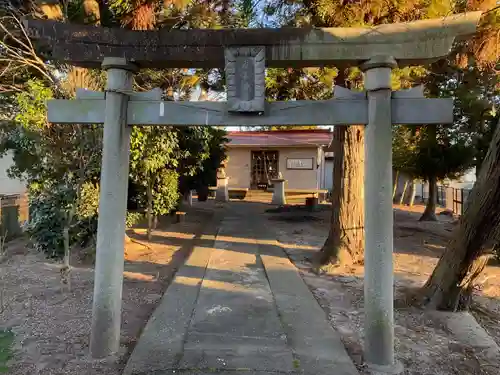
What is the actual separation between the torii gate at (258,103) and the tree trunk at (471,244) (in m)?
1.68

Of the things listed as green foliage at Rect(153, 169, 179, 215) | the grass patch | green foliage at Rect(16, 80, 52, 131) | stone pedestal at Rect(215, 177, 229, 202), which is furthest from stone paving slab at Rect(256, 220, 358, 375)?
stone pedestal at Rect(215, 177, 229, 202)

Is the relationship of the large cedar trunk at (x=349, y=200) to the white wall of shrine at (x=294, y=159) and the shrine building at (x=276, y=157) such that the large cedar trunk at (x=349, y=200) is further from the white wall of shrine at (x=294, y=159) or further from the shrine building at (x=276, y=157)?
the white wall of shrine at (x=294, y=159)

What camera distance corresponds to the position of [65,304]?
554 cm

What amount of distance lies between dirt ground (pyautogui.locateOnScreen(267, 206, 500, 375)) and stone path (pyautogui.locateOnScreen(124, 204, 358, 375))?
27 centimetres

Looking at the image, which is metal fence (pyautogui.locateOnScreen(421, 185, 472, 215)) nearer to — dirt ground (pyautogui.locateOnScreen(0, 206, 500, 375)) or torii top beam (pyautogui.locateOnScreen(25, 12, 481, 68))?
dirt ground (pyautogui.locateOnScreen(0, 206, 500, 375))

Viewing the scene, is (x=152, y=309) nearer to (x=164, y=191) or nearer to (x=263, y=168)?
(x=164, y=191)

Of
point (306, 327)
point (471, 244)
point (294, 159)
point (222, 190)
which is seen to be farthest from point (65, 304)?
point (294, 159)

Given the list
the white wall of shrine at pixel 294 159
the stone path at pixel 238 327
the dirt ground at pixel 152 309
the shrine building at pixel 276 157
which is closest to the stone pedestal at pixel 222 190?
the shrine building at pixel 276 157

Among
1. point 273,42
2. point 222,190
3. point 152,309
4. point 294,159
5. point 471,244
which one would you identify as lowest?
point 152,309

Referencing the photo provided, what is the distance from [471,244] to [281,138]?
1908cm

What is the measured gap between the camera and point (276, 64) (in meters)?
4.16

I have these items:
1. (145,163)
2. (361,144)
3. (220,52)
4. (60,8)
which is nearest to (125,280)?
(145,163)

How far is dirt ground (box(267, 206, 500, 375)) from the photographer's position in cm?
408

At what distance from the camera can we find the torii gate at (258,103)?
152 inches
